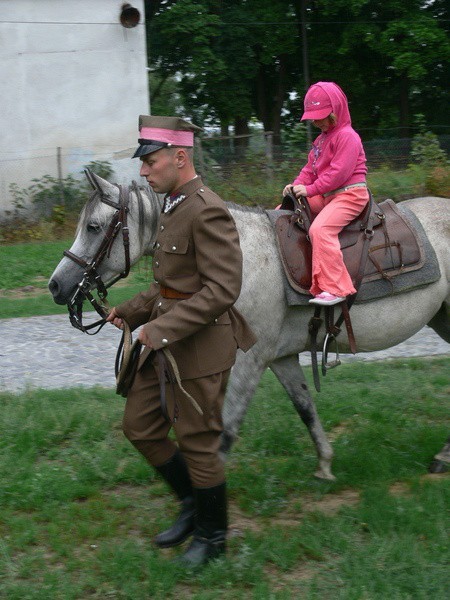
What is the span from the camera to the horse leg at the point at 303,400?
16.8 feet

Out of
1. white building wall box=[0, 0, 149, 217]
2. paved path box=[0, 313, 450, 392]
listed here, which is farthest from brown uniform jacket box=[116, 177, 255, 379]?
white building wall box=[0, 0, 149, 217]

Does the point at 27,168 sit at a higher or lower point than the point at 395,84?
lower

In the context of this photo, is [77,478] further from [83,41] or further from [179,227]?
[83,41]

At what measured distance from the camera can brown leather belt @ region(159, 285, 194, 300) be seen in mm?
3828

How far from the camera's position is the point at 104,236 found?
181 inches

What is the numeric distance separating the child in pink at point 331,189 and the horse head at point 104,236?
908mm

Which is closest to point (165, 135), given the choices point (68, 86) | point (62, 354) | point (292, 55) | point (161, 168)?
point (161, 168)

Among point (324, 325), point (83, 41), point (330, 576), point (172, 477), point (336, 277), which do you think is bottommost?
point (330, 576)

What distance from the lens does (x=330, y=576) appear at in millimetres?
3961

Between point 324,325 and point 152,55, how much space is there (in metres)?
28.0

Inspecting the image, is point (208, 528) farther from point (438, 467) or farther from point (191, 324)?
point (438, 467)

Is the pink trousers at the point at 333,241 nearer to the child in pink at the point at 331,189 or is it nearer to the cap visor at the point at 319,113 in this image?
the child in pink at the point at 331,189

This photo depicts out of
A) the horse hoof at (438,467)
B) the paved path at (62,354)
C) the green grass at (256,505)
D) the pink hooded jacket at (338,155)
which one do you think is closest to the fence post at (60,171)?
the paved path at (62,354)

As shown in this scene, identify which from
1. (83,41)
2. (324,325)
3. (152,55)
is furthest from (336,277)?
(152,55)
